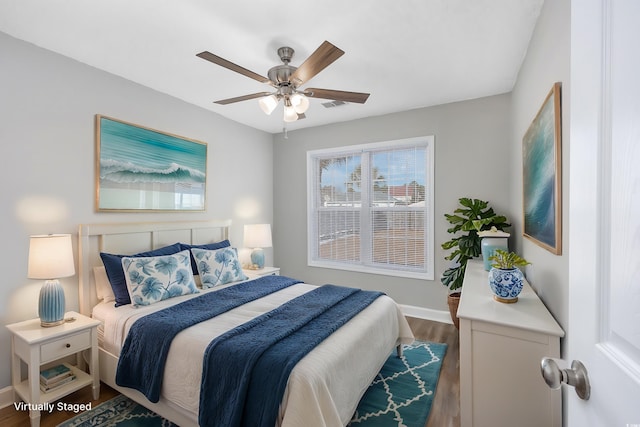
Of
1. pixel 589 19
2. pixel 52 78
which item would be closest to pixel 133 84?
pixel 52 78

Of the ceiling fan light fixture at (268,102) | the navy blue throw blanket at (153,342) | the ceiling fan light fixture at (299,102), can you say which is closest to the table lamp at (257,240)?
the navy blue throw blanket at (153,342)

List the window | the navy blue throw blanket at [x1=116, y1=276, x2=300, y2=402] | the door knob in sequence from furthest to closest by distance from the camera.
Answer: the window → the navy blue throw blanket at [x1=116, y1=276, x2=300, y2=402] → the door knob

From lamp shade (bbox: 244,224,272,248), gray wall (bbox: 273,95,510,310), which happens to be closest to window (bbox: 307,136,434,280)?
gray wall (bbox: 273,95,510,310)

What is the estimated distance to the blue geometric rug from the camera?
1994 mm

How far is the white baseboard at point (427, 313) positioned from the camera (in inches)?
144

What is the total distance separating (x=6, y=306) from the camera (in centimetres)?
216

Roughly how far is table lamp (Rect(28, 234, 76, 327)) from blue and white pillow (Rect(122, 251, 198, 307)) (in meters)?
0.41

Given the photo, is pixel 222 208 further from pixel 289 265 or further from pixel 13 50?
pixel 13 50

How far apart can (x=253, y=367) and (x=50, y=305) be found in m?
1.66

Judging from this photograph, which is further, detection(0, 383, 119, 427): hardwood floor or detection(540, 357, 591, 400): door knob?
detection(0, 383, 119, 427): hardwood floor

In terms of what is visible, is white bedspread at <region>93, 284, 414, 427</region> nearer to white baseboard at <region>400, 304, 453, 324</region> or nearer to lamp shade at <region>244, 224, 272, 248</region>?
white baseboard at <region>400, 304, 453, 324</region>

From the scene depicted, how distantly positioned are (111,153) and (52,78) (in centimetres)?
68

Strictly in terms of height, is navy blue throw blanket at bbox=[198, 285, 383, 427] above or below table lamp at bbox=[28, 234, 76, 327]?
below

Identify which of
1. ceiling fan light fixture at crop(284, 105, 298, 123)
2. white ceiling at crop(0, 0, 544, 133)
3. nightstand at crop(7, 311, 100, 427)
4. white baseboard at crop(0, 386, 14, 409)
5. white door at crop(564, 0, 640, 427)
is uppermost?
white ceiling at crop(0, 0, 544, 133)
